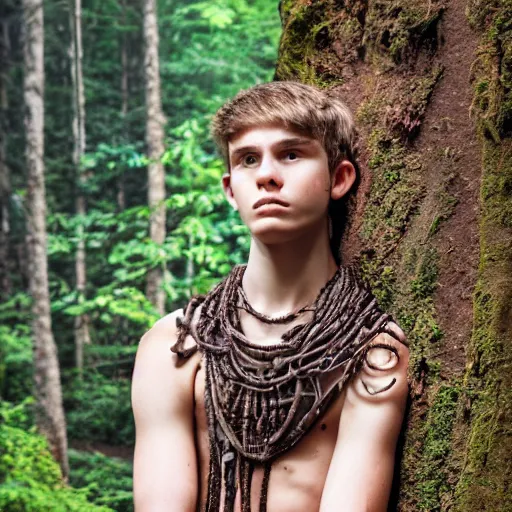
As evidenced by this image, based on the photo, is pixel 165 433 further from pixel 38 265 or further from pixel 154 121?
pixel 154 121

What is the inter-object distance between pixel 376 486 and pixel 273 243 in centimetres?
61

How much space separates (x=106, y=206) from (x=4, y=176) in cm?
110

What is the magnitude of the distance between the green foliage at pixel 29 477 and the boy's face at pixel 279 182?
2709mm

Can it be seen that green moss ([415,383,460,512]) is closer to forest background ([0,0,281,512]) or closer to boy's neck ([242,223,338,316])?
boy's neck ([242,223,338,316])

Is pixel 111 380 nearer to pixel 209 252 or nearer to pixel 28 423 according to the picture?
pixel 28 423

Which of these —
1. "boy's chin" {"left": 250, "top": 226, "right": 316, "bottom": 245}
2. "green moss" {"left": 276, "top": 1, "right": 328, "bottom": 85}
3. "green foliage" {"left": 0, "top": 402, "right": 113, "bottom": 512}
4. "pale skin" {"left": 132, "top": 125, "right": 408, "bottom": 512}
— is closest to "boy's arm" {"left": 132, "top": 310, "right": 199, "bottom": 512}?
"pale skin" {"left": 132, "top": 125, "right": 408, "bottom": 512}

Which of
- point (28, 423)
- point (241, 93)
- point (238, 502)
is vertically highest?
point (241, 93)

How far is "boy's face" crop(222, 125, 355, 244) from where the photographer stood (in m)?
1.63

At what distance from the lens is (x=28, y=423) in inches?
230

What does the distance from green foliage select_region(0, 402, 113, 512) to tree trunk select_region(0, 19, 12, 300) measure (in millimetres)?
1715

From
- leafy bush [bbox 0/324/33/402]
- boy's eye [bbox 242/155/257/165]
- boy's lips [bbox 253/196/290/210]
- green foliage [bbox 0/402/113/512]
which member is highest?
boy's eye [bbox 242/155/257/165]

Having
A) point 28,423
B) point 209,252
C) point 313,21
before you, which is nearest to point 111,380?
point 28,423

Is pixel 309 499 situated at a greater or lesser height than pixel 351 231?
lesser

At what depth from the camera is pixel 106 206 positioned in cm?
715
